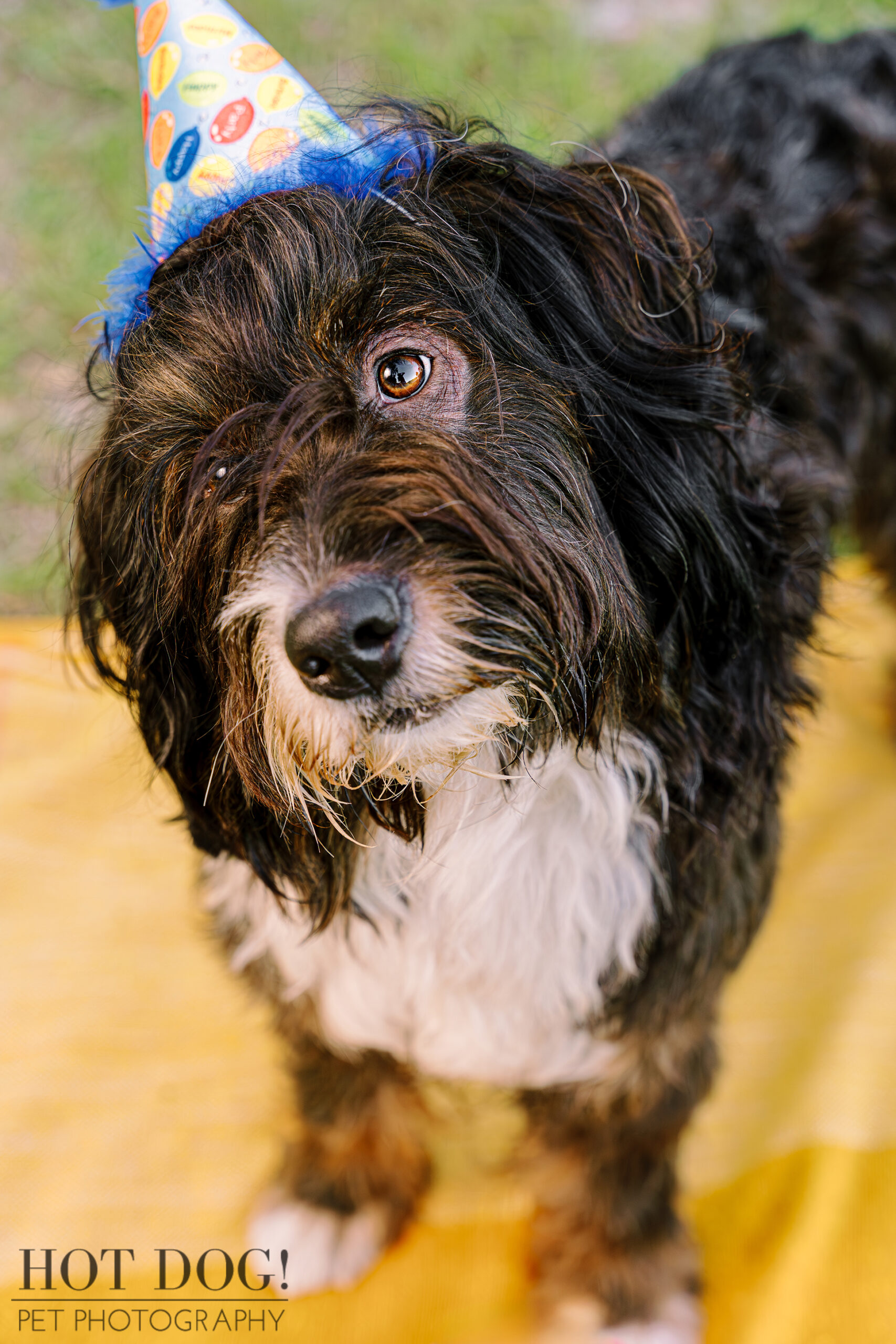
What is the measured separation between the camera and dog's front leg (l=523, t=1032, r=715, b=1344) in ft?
7.20

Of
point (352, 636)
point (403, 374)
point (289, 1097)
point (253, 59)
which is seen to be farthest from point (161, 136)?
point (289, 1097)

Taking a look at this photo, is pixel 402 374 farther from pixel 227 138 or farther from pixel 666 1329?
pixel 666 1329

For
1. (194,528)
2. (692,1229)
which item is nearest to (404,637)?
(194,528)

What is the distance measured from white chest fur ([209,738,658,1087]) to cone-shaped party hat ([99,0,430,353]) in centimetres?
83

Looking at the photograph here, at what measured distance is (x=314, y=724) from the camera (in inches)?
53.2

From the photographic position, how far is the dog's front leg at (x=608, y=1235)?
219 centimetres

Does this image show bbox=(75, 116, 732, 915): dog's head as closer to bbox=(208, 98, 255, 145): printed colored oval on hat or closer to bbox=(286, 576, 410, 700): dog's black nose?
bbox=(286, 576, 410, 700): dog's black nose

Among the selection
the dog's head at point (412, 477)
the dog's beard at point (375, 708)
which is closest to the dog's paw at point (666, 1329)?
the dog's head at point (412, 477)

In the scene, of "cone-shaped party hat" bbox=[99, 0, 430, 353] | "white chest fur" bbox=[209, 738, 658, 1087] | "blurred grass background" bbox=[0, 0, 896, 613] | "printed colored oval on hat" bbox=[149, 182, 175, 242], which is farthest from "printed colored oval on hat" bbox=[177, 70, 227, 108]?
"blurred grass background" bbox=[0, 0, 896, 613]

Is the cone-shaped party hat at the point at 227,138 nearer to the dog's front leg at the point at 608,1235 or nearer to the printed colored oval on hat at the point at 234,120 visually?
the printed colored oval on hat at the point at 234,120

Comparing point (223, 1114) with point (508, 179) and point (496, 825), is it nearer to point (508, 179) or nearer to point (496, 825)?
point (496, 825)

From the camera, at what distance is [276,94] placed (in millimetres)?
1513

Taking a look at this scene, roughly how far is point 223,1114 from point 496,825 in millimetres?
1386

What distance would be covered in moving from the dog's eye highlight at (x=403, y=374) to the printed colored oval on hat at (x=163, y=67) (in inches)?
21.2
